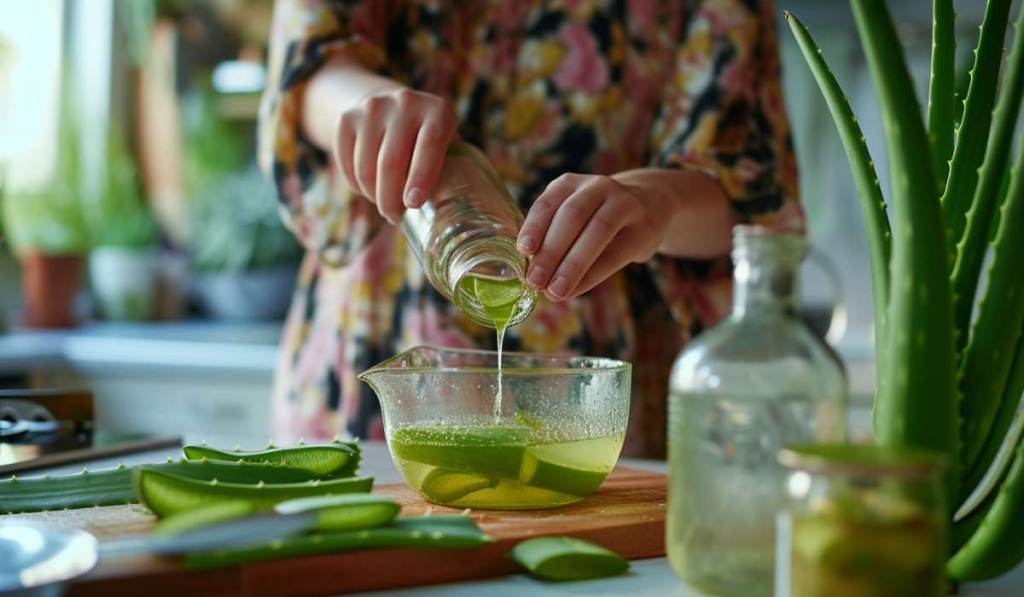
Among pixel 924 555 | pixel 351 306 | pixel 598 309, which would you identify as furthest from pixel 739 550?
pixel 351 306

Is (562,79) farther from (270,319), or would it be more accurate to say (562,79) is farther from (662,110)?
(270,319)

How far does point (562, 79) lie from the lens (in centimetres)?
150

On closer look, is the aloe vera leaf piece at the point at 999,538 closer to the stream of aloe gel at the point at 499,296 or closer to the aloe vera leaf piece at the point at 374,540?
the aloe vera leaf piece at the point at 374,540

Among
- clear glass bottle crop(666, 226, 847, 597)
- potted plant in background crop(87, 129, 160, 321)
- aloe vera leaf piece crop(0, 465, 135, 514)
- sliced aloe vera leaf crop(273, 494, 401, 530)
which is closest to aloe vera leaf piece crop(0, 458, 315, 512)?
aloe vera leaf piece crop(0, 465, 135, 514)

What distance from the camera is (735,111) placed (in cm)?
143

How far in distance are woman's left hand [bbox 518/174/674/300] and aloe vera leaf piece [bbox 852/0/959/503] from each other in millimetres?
325

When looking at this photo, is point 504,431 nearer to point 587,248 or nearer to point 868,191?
point 587,248

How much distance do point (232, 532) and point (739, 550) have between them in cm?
28

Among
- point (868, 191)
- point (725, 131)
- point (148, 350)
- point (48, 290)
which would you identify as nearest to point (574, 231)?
point (868, 191)

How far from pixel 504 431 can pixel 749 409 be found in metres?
0.29

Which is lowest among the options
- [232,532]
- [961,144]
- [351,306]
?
[232,532]

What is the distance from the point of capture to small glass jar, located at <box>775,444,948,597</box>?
1.67 ft

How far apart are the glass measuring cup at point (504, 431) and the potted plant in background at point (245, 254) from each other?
219cm

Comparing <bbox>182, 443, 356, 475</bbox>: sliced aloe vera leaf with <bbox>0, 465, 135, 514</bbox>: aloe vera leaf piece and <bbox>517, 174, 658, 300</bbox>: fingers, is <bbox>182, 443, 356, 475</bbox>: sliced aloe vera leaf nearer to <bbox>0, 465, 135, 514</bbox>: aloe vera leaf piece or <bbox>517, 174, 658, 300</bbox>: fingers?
<bbox>0, 465, 135, 514</bbox>: aloe vera leaf piece
